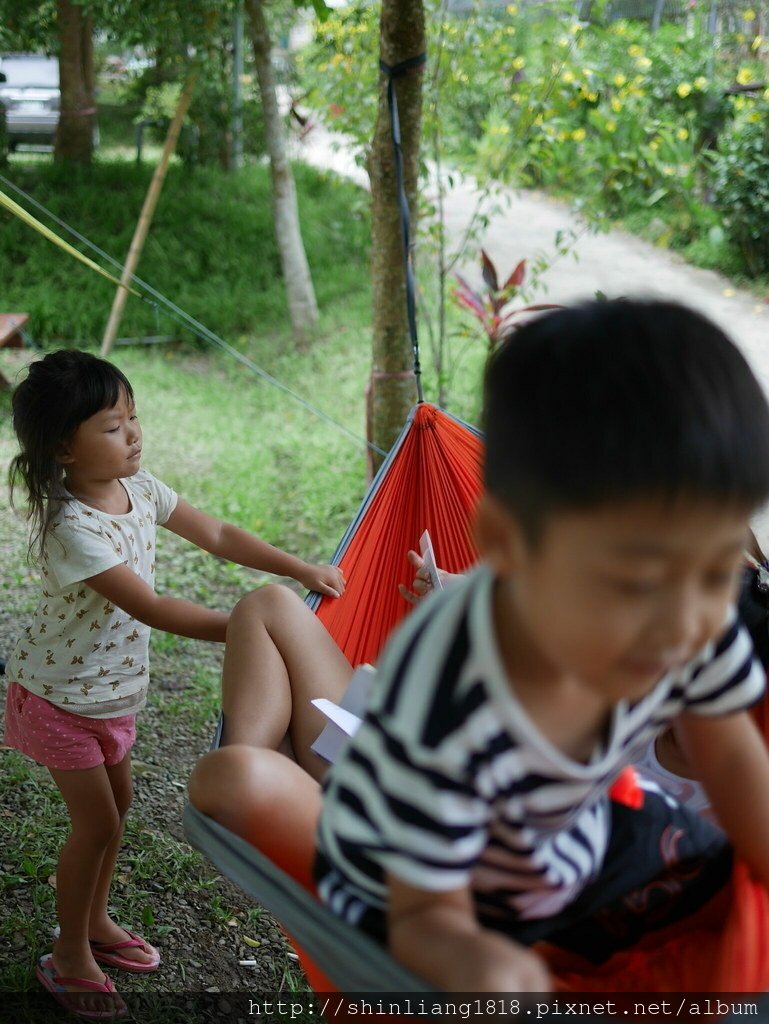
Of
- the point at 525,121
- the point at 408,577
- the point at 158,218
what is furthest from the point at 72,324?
the point at 408,577

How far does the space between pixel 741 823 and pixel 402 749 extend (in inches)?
16.7

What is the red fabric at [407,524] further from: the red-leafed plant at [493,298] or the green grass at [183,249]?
the green grass at [183,249]

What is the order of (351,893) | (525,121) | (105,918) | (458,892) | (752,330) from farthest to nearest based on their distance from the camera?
(752,330)
(525,121)
(105,918)
(351,893)
(458,892)

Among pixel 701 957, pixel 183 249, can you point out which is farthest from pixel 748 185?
pixel 701 957

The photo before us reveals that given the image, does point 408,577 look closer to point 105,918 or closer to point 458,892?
point 105,918

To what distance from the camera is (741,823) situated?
1.03 m

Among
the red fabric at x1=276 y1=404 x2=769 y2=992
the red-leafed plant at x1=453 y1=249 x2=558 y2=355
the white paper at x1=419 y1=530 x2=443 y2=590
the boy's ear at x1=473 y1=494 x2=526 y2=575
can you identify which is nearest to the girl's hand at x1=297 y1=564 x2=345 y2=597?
the red fabric at x1=276 y1=404 x2=769 y2=992

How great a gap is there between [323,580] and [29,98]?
28.2 feet

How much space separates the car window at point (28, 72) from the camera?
9406mm

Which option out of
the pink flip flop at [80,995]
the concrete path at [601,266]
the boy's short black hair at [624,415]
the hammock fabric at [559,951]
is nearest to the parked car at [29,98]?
the concrete path at [601,266]

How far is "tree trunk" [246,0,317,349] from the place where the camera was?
5.42m

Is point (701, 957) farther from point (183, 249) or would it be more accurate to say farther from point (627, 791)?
point (183, 249)

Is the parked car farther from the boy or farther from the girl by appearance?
the boy

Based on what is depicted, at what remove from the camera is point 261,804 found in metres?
1.20
